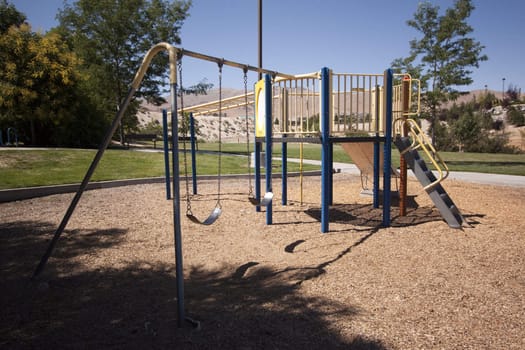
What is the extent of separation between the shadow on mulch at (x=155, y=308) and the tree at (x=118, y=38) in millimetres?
21028

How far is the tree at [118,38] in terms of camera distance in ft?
75.4

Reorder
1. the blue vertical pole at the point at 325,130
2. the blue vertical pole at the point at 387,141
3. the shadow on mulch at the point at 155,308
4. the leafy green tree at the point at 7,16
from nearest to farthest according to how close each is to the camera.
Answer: the shadow on mulch at the point at 155,308
the blue vertical pole at the point at 325,130
the blue vertical pole at the point at 387,141
the leafy green tree at the point at 7,16

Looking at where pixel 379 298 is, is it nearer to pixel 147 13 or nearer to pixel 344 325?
pixel 344 325

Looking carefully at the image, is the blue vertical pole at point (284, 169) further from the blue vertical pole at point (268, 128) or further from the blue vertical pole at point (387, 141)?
the blue vertical pole at point (387, 141)

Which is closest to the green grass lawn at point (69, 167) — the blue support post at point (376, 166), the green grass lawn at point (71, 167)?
the green grass lawn at point (71, 167)

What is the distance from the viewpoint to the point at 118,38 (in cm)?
2309

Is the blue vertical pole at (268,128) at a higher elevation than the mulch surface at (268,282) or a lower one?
higher

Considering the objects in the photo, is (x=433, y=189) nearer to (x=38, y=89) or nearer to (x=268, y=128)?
(x=268, y=128)

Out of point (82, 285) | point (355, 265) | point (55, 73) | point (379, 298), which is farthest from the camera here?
point (55, 73)

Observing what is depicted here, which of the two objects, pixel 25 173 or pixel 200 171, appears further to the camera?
pixel 200 171

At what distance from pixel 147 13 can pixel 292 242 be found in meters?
23.3

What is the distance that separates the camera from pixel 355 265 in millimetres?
4391

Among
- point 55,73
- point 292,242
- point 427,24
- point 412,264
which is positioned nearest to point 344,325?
point 412,264

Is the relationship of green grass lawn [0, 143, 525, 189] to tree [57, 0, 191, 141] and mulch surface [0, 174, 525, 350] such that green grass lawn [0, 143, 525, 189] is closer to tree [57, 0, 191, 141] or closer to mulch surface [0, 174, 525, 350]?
mulch surface [0, 174, 525, 350]
